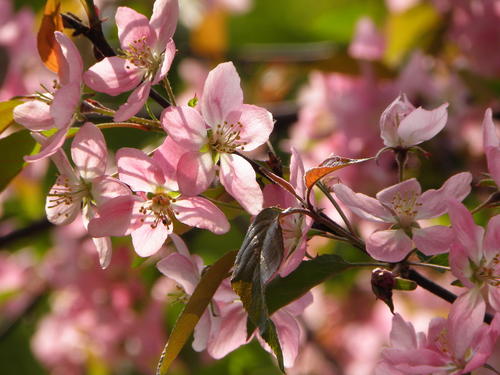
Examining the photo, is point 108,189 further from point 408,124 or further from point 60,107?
point 408,124

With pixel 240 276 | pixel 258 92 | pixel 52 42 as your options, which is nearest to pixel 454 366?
pixel 240 276

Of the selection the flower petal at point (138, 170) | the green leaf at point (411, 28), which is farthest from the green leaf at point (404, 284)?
the green leaf at point (411, 28)

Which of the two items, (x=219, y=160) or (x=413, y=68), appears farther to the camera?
(x=413, y=68)

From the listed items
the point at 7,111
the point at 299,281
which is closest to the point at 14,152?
the point at 7,111

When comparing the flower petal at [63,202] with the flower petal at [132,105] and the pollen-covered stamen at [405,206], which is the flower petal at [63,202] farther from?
the pollen-covered stamen at [405,206]

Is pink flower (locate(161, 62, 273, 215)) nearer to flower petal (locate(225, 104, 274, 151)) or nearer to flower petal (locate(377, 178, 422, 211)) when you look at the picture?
flower petal (locate(225, 104, 274, 151))

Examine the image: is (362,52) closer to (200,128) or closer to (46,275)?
(46,275)

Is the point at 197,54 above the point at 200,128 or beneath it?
beneath
